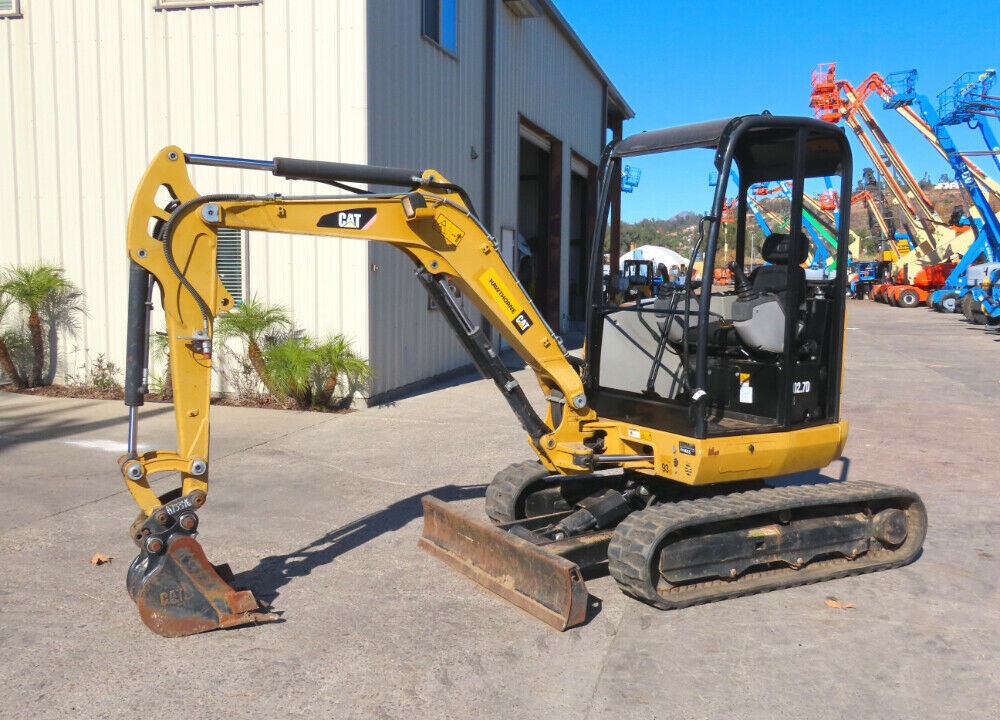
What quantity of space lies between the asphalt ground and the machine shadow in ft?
0.08

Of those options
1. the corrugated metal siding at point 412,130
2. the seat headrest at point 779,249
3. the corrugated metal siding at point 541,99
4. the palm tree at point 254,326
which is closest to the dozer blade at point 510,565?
the seat headrest at point 779,249

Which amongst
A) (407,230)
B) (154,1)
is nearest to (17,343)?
(154,1)

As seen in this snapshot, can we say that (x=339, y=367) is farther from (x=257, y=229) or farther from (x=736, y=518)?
(x=736, y=518)

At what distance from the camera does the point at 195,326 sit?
15.3ft

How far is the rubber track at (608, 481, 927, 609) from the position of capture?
4.99 m

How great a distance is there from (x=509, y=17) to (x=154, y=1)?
7330 millimetres

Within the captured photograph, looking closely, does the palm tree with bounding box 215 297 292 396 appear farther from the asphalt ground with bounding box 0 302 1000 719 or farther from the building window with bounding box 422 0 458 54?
the building window with bounding box 422 0 458 54

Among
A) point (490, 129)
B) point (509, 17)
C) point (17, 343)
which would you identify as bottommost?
point (17, 343)

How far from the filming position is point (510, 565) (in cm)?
516

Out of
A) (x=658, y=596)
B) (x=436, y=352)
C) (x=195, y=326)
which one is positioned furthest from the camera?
(x=436, y=352)

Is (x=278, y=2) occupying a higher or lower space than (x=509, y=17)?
lower

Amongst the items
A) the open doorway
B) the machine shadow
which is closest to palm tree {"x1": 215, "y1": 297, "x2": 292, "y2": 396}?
the machine shadow

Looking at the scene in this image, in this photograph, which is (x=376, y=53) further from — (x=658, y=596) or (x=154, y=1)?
(x=658, y=596)

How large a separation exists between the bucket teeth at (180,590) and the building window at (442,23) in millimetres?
10313
